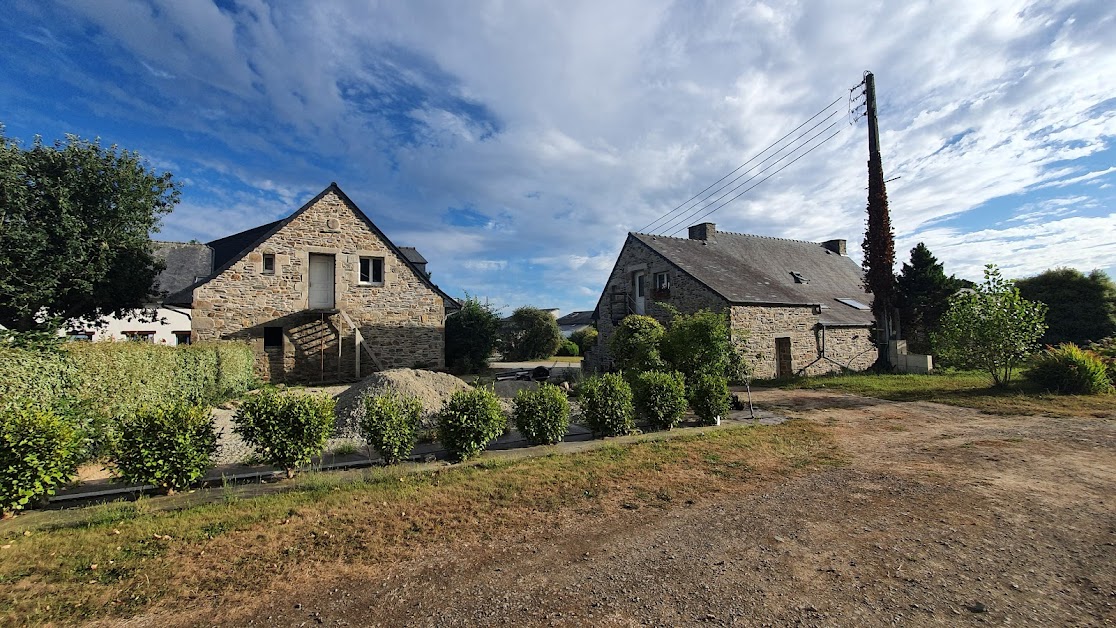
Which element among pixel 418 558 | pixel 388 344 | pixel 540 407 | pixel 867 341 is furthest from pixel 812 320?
pixel 418 558

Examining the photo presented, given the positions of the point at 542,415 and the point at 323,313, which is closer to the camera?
the point at 542,415

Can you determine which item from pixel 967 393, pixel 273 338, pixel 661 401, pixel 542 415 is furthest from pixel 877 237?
pixel 273 338

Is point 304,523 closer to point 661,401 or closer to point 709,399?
point 661,401

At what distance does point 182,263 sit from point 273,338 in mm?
11226

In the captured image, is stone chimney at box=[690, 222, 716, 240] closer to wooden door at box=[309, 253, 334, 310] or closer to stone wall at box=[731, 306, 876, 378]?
stone wall at box=[731, 306, 876, 378]

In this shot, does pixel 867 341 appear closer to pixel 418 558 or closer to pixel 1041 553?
pixel 1041 553

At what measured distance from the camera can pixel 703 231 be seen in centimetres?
2262

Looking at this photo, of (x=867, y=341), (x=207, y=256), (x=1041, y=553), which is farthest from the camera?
(x=207, y=256)

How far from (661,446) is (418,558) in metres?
4.28

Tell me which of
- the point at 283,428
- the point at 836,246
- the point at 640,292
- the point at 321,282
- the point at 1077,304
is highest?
the point at 836,246

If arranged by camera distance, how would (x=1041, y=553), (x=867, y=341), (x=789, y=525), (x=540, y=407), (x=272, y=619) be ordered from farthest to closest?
(x=867, y=341) < (x=540, y=407) < (x=789, y=525) < (x=1041, y=553) < (x=272, y=619)

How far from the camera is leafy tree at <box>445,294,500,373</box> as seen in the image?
2105cm

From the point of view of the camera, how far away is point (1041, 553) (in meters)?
3.62

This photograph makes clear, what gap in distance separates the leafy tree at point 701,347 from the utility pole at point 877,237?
10.7m
